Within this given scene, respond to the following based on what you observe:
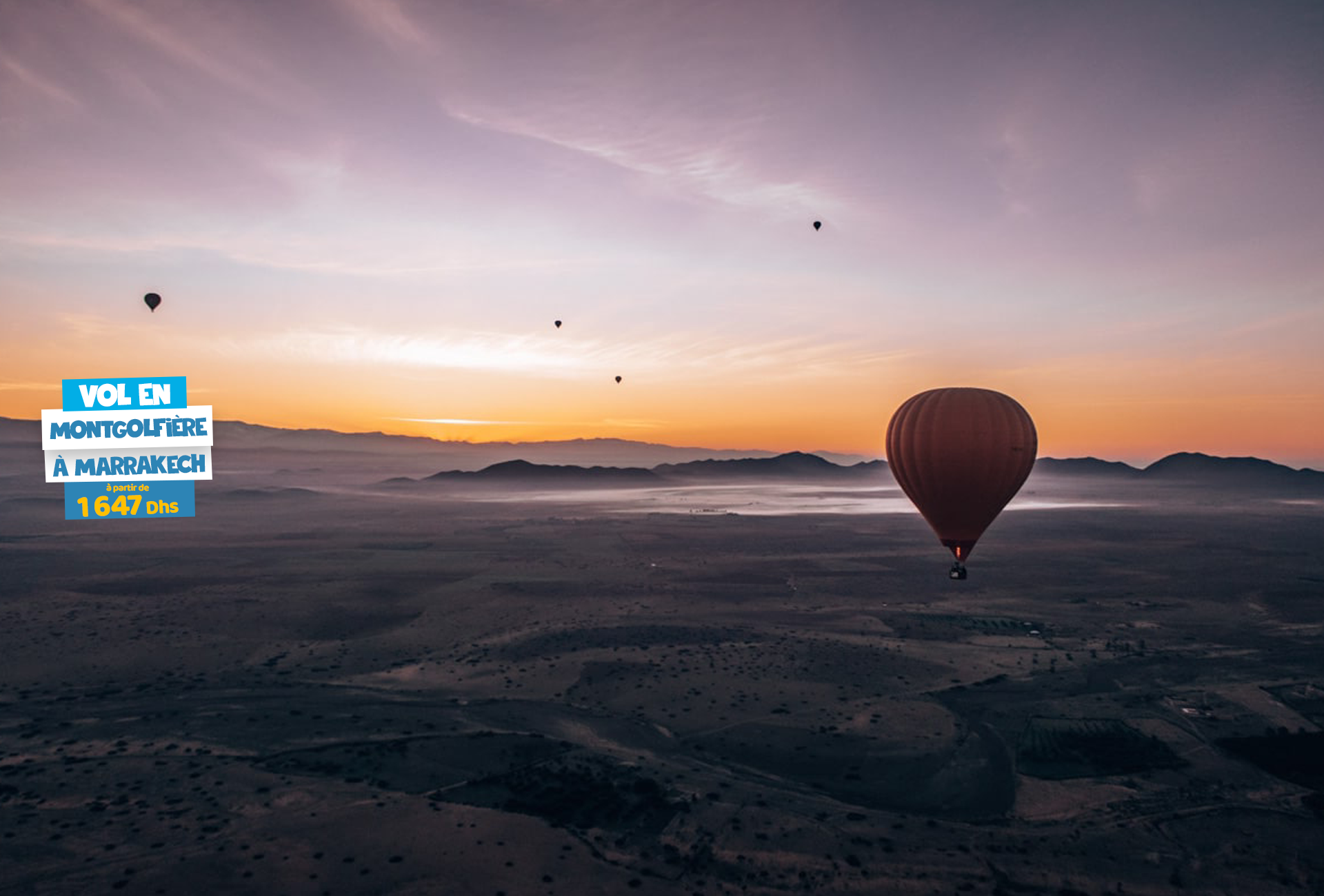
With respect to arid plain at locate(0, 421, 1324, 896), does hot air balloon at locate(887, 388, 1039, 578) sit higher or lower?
higher

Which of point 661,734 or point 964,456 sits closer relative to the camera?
point 661,734

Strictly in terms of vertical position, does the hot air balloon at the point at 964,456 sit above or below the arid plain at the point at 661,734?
above

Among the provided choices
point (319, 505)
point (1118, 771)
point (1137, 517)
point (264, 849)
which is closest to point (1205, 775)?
point (1118, 771)

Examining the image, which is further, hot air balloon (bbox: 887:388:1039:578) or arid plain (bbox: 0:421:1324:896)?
hot air balloon (bbox: 887:388:1039:578)

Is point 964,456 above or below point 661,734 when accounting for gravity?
above
